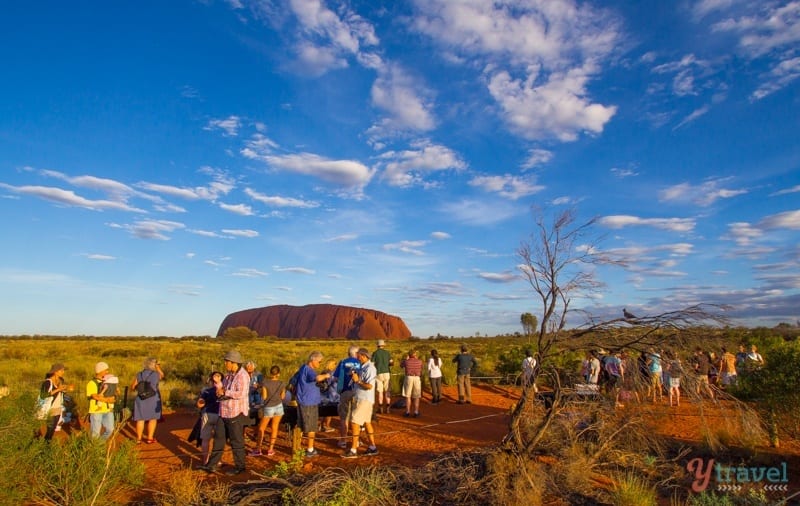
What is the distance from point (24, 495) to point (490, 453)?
543 centimetres

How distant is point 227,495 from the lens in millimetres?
5359

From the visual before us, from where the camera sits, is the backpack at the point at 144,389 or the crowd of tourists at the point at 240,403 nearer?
the crowd of tourists at the point at 240,403

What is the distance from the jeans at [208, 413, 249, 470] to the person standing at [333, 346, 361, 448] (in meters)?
1.68

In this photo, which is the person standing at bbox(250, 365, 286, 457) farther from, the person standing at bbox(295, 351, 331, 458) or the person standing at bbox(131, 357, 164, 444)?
the person standing at bbox(131, 357, 164, 444)

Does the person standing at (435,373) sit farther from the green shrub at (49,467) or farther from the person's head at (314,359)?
the green shrub at (49,467)

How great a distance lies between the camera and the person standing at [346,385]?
302 inches

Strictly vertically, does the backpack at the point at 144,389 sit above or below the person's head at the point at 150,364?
below

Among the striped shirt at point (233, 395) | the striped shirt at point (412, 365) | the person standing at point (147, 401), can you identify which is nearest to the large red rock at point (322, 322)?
the striped shirt at point (412, 365)

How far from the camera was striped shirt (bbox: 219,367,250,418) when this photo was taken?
6547 mm

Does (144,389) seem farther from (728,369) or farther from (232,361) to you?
(728,369)

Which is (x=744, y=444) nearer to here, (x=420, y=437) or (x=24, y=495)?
(x=420, y=437)

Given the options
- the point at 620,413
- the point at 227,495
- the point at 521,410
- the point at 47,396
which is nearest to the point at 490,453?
the point at 521,410
